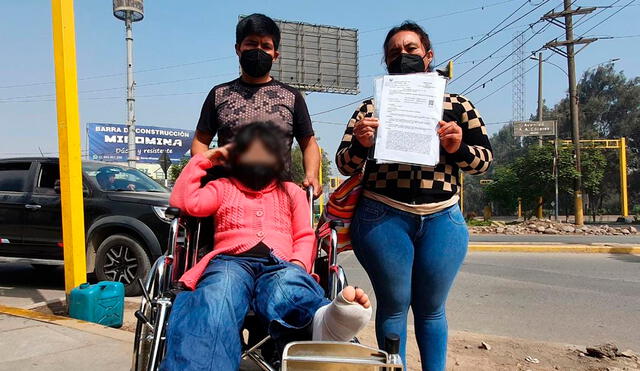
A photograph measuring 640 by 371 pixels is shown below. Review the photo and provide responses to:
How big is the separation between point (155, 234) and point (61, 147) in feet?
5.08

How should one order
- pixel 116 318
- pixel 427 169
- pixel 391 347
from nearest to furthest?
1. pixel 391 347
2. pixel 427 169
3. pixel 116 318

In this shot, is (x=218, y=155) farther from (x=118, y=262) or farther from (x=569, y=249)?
(x=569, y=249)

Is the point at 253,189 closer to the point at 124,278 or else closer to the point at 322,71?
the point at 124,278

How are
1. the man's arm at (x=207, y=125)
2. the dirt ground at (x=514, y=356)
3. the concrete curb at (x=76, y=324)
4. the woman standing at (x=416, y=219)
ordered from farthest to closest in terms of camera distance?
the concrete curb at (x=76, y=324) → the dirt ground at (x=514, y=356) → the man's arm at (x=207, y=125) → the woman standing at (x=416, y=219)

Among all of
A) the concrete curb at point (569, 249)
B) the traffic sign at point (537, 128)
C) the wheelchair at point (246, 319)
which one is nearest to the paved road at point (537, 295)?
the concrete curb at point (569, 249)

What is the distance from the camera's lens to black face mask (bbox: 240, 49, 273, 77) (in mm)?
2744

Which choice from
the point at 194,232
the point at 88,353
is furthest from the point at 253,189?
the point at 88,353

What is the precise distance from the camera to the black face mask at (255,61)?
2.74 m

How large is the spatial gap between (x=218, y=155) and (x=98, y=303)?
2539 millimetres

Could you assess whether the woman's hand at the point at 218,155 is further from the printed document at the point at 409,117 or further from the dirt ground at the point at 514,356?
the dirt ground at the point at 514,356

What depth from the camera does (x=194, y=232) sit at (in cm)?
265

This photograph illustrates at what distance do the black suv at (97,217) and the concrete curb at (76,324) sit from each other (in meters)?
1.23

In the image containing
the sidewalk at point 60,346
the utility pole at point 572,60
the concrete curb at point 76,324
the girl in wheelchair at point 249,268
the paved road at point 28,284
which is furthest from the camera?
the utility pole at point 572,60

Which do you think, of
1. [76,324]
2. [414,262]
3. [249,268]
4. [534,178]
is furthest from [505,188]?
[249,268]
